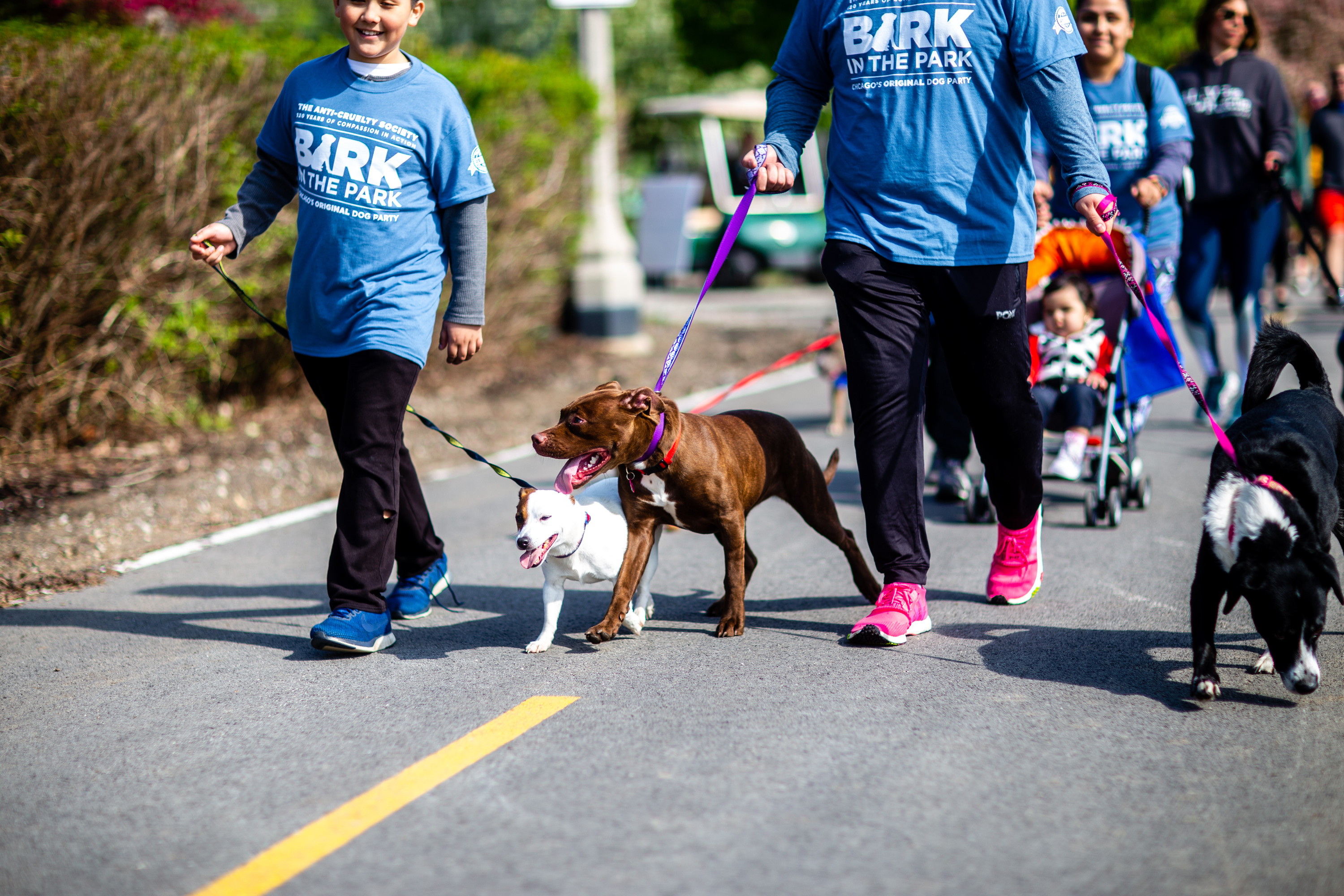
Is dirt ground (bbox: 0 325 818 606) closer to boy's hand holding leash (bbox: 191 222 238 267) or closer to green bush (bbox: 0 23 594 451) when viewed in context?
green bush (bbox: 0 23 594 451)

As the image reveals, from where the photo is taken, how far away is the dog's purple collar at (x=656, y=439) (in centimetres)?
406

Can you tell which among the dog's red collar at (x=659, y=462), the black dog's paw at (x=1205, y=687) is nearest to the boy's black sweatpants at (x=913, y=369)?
the dog's red collar at (x=659, y=462)

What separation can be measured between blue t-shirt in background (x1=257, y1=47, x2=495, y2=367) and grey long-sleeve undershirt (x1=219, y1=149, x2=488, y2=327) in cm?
7

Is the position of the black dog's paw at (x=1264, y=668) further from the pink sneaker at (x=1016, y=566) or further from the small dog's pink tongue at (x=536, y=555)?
the small dog's pink tongue at (x=536, y=555)

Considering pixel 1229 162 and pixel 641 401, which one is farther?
pixel 1229 162

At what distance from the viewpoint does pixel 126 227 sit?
290 inches

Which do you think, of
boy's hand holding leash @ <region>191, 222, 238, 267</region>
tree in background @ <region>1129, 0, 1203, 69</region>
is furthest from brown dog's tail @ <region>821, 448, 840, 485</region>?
tree in background @ <region>1129, 0, 1203, 69</region>

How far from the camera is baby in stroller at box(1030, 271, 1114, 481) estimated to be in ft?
20.2

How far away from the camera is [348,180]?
430 cm

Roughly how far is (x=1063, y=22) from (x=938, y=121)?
486 mm

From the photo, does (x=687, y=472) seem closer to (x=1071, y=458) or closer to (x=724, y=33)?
(x=1071, y=458)

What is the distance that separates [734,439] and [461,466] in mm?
4343

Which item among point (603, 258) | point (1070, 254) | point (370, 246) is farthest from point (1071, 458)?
point (603, 258)

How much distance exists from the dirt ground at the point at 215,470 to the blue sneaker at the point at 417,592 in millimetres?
1603
